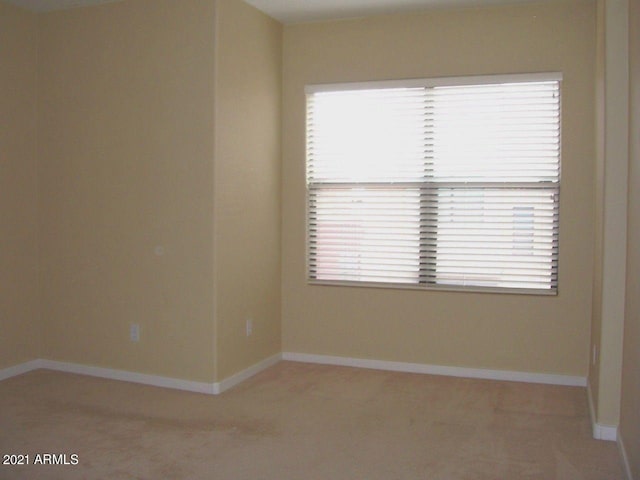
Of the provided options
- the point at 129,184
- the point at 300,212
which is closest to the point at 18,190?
the point at 129,184

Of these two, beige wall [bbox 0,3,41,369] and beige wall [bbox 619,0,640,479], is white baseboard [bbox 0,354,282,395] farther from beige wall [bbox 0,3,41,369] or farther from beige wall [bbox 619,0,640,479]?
beige wall [bbox 619,0,640,479]

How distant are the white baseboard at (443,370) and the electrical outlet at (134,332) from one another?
1305mm

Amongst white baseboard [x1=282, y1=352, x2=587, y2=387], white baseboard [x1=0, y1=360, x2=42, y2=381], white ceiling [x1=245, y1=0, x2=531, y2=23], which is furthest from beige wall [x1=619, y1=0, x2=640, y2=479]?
white baseboard [x1=0, y1=360, x2=42, y2=381]

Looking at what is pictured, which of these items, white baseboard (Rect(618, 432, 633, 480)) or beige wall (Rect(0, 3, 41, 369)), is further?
beige wall (Rect(0, 3, 41, 369))

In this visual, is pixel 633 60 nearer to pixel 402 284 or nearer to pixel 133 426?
pixel 402 284

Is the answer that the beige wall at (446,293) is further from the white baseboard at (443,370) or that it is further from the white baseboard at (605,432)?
the white baseboard at (605,432)

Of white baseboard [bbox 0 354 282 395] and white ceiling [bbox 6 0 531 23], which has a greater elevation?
white ceiling [bbox 6 0 531 23]

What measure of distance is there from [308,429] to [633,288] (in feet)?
6.32

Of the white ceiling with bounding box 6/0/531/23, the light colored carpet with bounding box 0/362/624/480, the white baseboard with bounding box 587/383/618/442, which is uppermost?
the white ceiling with bounding box 6/0/531/23

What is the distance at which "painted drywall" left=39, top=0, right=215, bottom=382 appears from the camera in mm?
4512

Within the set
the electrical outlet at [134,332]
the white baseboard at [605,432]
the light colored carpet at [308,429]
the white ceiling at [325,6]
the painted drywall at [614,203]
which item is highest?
the white ceiling at [325,6]

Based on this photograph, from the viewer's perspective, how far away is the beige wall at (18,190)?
15.8 ft

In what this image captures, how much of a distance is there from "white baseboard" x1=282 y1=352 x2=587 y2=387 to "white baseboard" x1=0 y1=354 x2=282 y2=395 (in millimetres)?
378

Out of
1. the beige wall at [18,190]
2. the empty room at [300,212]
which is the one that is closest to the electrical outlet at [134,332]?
the empty room at [300,212]
